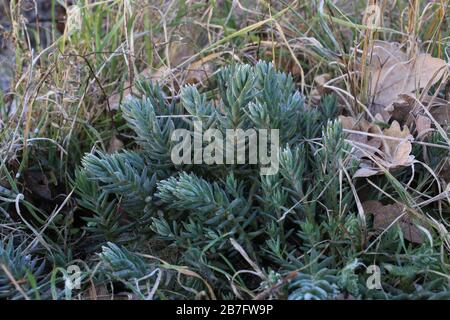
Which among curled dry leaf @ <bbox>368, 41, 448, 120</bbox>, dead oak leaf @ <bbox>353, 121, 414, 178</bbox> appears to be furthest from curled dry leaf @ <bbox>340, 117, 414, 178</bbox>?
curled dry leaf @ <bbox>368, 41, 448, 120</bbox>

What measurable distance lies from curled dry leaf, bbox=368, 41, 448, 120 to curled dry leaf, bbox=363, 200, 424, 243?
39cm

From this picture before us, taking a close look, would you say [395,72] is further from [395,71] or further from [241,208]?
[241,208]

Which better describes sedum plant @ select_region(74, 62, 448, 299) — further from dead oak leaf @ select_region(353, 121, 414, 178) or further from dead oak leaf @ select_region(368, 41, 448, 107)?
dead oak leaf @ select_region(368, 41, 448, 107)

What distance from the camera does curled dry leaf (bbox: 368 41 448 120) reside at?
6.12ft

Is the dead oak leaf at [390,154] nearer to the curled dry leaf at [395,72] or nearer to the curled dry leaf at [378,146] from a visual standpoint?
the curled dry leaf at [378,146]

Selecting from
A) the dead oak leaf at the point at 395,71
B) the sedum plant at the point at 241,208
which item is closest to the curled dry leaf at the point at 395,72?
the dead oak leaf at the point at 395,71

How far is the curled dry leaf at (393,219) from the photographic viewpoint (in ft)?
5.08

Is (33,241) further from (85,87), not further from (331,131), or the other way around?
(331,131)

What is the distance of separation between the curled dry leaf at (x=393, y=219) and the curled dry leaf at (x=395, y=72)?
39 centimetres

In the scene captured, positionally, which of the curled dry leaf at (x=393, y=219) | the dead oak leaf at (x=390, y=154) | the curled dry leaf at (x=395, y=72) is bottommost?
the curled dry leaf at (x=393, y=219)

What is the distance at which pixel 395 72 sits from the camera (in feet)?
6.46

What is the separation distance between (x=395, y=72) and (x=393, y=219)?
604mm

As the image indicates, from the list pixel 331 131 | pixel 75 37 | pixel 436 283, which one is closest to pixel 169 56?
pixel 75 37

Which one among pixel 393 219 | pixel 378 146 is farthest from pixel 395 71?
pixel 393 219
